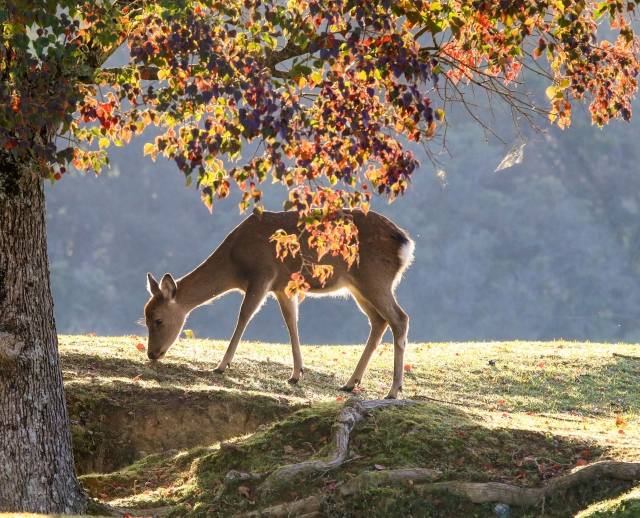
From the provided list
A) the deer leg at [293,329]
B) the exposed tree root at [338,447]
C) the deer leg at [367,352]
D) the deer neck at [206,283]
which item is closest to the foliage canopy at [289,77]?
the exposed tree root at [338,447]

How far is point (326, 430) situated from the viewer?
7367mm

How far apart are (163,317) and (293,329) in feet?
6.24

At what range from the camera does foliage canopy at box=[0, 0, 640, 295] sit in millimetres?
5359

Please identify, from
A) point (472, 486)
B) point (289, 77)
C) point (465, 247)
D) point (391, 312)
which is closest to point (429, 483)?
point (472, 486)

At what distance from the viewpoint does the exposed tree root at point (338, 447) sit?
21.5 ft

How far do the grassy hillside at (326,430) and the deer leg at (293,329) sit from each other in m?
0.26

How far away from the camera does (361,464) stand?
6738 mm

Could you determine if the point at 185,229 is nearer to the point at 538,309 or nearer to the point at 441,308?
the point at 441,308

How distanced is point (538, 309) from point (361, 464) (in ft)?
206

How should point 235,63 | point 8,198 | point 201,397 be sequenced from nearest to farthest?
point 235,63
point 8,198
point 201,397

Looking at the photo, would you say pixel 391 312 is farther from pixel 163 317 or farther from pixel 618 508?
pixel 618 508

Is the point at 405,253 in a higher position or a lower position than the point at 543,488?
higher

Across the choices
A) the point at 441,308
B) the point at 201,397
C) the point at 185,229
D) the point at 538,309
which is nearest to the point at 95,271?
the point at 185,229

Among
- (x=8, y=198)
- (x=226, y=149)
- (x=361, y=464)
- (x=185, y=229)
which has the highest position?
(x=185, y=229)
